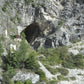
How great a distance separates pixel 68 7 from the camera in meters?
44.3

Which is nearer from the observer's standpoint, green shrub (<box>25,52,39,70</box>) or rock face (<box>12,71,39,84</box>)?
rock face (<box>12,71,39,84</box>)

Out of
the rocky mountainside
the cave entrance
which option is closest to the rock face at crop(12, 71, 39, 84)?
the rocky mountainside

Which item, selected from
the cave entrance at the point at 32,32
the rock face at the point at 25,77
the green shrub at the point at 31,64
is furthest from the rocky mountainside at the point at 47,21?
the rock face at the point at 25,77

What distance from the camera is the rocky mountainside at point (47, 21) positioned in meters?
31.9

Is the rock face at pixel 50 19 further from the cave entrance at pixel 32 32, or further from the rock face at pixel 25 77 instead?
the rock face at pixel 25 77

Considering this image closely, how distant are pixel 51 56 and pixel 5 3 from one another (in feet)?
58.4

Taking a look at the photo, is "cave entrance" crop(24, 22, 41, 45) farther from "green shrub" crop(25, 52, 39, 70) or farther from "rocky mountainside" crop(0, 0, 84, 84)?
"green shrub" crop(25, 52, 39, 70)

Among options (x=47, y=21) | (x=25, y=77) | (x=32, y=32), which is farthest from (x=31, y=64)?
(x=32, y=32)

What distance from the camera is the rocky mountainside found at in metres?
31.9

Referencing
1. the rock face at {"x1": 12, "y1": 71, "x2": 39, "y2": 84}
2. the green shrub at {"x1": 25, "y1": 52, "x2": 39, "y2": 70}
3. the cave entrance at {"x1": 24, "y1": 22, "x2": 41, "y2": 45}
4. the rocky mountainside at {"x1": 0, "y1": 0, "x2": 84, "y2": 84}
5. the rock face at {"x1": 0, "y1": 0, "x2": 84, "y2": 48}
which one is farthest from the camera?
the cave entrance at {"x1": 24, "y1": 22, "x2": 41, "y2": 45}

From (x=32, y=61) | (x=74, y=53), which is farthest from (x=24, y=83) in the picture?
(x=74, y=53)

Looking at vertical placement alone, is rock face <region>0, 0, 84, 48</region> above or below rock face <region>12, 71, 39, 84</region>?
above

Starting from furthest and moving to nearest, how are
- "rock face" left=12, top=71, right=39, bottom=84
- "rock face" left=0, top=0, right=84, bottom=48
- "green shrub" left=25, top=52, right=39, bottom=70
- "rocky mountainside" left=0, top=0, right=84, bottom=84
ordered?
"rock face" left=0, top=0, right=84, bottom=48 → "rocky mountainside" left=0, top=0, right=84, bottom=84 → "green shrub" left=25, top=52, right=39, bottom=70 → "rock face" left=12, top=71, right=39, bottom=84

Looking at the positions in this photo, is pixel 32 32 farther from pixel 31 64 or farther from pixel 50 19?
pixel 31 64
